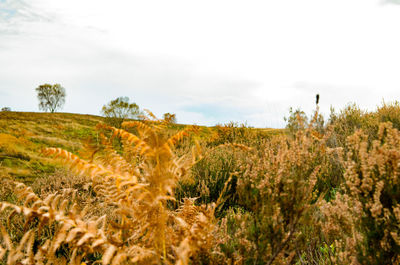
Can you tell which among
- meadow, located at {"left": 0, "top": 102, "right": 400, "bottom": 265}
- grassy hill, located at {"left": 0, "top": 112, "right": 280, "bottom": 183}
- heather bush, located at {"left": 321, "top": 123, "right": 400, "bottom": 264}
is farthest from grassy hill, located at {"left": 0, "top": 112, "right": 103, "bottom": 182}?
heather bush, located at {"left": 321, "top": 123, "right": 400, "bottom": 264}

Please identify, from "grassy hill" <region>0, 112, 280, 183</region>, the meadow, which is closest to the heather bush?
the meadow

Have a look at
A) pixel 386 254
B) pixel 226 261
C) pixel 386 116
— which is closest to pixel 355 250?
pixel 386 254

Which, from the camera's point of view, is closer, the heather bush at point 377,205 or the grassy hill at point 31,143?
the heather bush at point 377,205

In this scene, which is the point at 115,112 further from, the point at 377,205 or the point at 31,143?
the point at 377,205

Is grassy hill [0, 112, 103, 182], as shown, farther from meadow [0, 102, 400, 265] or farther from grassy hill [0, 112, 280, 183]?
meadow [0, 102, 400, 265]

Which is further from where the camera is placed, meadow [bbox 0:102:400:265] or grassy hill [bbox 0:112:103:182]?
grassy hill [bbox 0:112:103:182]

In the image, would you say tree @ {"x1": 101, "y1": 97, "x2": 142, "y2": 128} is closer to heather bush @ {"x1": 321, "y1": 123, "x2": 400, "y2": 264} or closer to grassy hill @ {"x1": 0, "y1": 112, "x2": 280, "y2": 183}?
grassy hill @ {"x1": 0, "y1": 112, "x2": 280, "y2": 183}

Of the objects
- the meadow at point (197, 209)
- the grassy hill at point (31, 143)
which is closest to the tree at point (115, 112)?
the grassy hill at point (31, 143)

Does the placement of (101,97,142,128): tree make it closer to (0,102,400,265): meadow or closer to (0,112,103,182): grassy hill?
(0,112,103,182): grassy hill

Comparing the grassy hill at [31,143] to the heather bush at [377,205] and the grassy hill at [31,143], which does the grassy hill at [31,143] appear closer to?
the grassy hill at [31,143]

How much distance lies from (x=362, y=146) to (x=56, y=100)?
195 ft

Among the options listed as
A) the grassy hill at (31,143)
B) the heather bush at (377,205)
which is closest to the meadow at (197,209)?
the heather bush at (377,205)

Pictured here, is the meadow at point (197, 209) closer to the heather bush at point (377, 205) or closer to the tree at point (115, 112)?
the heather bush at point (377, 205)

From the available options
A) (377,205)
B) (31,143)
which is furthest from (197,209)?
(31,143)
